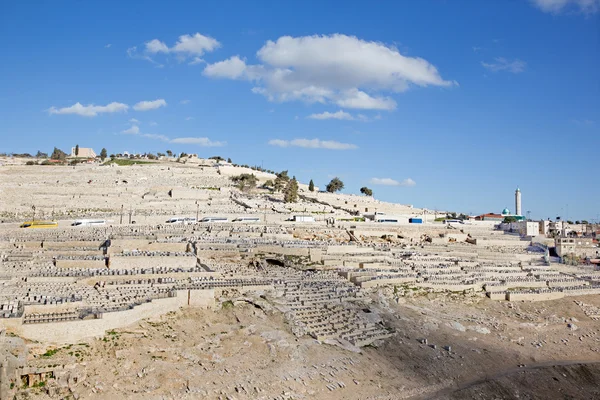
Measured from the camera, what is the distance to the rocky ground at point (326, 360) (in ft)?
45.3

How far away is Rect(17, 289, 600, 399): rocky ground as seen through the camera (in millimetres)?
13820

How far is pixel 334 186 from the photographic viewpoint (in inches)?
2618

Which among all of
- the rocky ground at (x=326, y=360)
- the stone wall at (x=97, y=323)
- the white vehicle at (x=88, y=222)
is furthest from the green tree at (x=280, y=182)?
the stone wall at (x=97, y=323)

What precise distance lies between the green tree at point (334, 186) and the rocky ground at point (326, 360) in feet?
140

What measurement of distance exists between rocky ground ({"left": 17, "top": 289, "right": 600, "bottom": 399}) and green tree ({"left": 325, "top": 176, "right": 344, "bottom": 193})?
42.6 metres

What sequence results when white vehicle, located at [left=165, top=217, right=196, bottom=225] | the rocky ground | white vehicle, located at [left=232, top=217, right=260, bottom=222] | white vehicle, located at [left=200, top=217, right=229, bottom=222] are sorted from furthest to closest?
1. white vehicle, located at [left=232, top=217, right=260, bottom=222]
2. white vehicle, located at [left=200, top=217, right=229, bottom=222]
3. white vehicle, located at [left=165, top=217, right=196, bottom=225]
4. the rocky ground

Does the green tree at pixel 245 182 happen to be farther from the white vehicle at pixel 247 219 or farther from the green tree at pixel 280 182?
the white vehicle at pixel 247 219

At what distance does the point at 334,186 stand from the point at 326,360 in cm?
5034

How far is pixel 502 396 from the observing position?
56.4ft

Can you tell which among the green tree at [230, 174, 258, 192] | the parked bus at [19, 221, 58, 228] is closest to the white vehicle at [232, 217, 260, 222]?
the parked bus at [19, 221, 58, 228]

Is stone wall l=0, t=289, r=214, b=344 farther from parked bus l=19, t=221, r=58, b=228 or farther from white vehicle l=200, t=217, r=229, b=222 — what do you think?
white vehicle l=200, t=217, r=229, b=222

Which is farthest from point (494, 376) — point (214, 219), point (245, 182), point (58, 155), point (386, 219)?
point (58, 155)

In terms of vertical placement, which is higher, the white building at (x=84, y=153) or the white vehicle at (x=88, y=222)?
the white building at (x=84, y=153)

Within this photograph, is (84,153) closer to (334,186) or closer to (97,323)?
(334,186)
